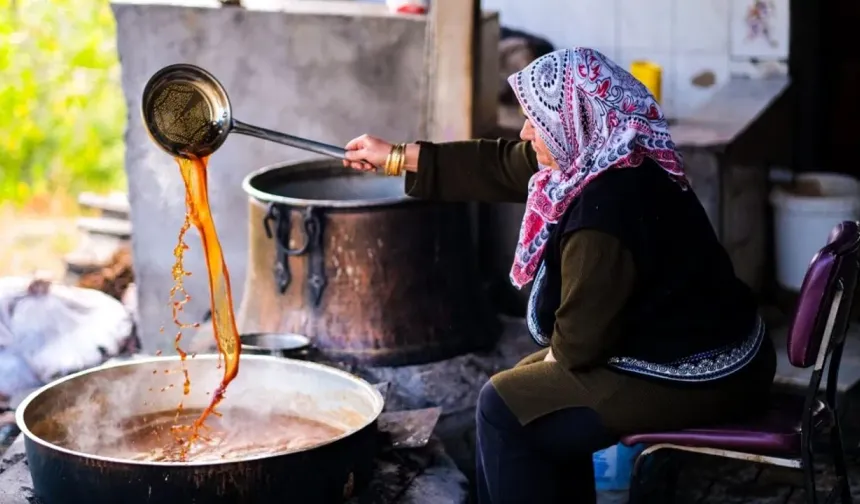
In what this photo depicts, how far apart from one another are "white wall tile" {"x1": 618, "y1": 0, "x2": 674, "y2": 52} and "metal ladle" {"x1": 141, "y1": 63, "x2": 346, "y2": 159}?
2.95 meters

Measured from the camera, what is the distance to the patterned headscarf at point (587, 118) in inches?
109

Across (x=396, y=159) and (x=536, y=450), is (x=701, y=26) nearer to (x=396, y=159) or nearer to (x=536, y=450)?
(x=396, y=159)

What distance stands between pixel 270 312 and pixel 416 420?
863 millimetres

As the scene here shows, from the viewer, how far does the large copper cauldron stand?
3838 millimetres

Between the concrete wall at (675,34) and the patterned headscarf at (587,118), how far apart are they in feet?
9.72

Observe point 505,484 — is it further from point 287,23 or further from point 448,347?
point 287,23

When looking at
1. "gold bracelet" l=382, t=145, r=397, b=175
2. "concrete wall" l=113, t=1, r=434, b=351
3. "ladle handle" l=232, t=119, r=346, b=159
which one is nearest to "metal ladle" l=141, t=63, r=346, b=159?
"ladle handle" l=232, t=119, r=346, b=159

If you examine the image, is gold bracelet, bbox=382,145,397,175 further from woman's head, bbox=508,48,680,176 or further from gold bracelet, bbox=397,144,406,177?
woman's head, bbox=508,48,680,176

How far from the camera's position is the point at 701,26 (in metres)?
5.70

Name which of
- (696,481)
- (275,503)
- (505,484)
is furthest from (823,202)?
(275,503)

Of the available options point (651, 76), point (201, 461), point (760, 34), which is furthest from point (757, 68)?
point (201, 461)

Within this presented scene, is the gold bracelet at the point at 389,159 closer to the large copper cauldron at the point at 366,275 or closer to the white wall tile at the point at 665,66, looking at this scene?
the large copper cauldron at the point at 366,275

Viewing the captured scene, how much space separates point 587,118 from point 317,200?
1.38 meters

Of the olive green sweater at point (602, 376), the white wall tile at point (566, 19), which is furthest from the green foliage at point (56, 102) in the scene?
the olive green sweater at point (602, 376)
